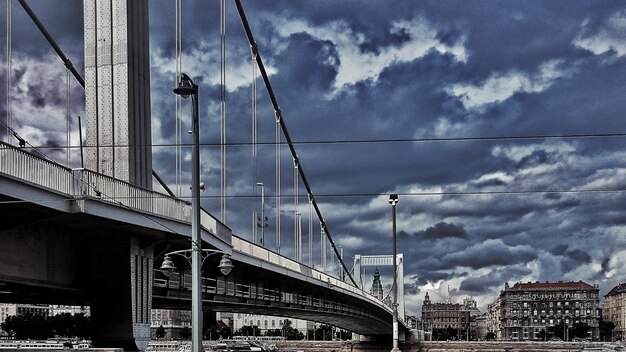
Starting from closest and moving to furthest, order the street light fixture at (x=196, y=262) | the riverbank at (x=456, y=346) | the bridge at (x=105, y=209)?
the street light fixture at (x=196, y=262)
the bridge at (x=105, y=209)
the riverbank at (x=456, y=346)

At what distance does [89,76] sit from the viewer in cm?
3075

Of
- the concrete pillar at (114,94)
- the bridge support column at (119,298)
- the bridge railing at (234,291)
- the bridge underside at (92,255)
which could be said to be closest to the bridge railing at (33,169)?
the bridge underside at (92,255)

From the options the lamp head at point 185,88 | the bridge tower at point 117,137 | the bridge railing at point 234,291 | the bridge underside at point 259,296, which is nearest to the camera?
the lamp head at point 185,88

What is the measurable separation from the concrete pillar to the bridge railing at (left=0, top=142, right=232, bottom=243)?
1503 mm

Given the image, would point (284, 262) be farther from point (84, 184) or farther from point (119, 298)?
point (84, 184)

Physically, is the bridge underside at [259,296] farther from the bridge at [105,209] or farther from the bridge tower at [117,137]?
the bridge tower at [117,137]

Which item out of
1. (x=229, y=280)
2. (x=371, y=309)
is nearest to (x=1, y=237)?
(x=229, y=280)

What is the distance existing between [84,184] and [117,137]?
195 inches

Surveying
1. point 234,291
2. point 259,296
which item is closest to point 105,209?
point 234,291

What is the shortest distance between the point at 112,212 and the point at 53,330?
443ft

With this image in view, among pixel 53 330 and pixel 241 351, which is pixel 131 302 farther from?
pixel 53 330

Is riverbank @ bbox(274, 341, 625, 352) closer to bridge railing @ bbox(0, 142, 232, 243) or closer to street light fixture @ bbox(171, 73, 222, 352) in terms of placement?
bridge railing @ bbox(0, 142, 232, 243)

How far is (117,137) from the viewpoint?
1188 inches

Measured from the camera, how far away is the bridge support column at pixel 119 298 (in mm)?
30047
